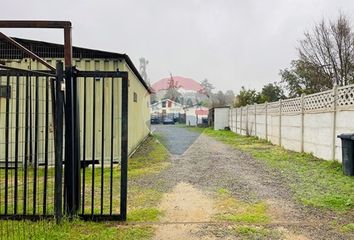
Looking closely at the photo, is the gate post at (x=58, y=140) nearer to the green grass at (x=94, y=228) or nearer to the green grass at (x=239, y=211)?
the green grass at (x=94, y=228)

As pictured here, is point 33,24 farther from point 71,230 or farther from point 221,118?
point 221,118

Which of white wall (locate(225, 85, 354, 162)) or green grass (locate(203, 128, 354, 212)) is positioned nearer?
green grass (locate(203, 128, 354, 212))

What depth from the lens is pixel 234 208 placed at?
16.5ft

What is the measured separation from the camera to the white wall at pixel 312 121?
27.3 ft

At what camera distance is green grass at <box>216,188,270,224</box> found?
448 cm

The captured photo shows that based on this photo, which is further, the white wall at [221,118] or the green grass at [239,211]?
the white wall at [221,118]

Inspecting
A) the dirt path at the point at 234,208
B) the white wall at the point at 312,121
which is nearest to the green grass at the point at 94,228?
the dirt path at the point at 234,208

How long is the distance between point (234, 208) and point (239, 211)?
170 millimetres

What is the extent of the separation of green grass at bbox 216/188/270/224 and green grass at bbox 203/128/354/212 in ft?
2.84

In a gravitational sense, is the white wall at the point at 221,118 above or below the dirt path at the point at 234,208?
above

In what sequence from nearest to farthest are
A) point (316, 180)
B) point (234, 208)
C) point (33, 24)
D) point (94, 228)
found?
1. point (94, 228)
2. point (33, 24)
3. point (234, 208)
4. point (316, 180)

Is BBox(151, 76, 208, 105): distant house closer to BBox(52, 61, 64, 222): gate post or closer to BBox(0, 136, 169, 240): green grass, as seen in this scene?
BBox(0, 136, 169, 240): green grass

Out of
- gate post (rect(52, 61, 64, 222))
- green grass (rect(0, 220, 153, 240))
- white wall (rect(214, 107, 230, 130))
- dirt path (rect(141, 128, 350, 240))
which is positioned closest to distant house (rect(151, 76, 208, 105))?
white wall (rect(214, 107, 230, 130))

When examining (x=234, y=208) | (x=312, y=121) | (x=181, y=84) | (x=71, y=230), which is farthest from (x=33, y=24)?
(x=181, y=84)
